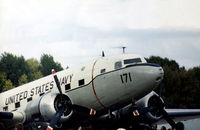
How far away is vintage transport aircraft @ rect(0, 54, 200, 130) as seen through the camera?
1836 cm

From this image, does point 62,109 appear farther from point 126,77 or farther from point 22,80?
point 22,80

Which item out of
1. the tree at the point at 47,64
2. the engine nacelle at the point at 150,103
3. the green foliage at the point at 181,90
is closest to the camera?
the engine nacelle at the point at 150,103

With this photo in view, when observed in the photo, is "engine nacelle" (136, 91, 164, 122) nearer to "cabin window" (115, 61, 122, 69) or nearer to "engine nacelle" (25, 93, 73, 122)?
"cabin window" (115, 61, 122, 69)

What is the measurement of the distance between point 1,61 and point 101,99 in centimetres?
6279

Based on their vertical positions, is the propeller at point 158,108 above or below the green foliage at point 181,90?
above

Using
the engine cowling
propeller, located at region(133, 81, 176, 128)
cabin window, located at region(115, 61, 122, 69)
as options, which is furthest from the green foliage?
the engine cowling

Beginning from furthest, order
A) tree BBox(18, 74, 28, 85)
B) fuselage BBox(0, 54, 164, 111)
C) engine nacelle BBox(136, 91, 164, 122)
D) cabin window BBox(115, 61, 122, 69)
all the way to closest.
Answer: tree BBox(18, 74, 28, 85) < engine nacelle BBox(136, 91, 164, 122) < cabin window BBox(115, 61, 122, 69) < fuselage BBox(0, 54, 164, 111)

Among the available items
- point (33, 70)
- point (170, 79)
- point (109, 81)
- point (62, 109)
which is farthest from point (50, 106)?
point (33, 70)

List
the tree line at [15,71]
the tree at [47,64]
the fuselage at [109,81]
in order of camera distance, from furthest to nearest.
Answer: the tree at [47,64] < the tree line at [15,71] < the fuselage at [109,81]

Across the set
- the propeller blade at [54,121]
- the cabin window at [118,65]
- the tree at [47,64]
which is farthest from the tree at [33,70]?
the cabin window at [118,65]

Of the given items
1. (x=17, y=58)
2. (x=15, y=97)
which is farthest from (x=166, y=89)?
(x=17, y=58)

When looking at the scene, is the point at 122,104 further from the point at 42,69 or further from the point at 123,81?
the point at 42,69

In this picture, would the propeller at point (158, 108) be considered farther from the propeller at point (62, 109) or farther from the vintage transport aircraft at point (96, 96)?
the propeller at point (62, 109)

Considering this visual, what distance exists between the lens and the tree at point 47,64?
310ft
